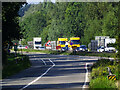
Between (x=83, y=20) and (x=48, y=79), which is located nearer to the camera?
(x=48, y=79)

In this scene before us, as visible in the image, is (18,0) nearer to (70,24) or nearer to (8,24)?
(8,24)

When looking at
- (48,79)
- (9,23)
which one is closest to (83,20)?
(9,23)

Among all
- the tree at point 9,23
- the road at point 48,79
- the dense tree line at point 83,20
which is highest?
the dense tree line at point 83,20

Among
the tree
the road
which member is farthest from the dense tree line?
the road

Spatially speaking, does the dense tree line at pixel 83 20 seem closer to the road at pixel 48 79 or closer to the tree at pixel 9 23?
the tree at pixel 9 23

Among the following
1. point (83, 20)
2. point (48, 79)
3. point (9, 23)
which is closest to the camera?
point (48, 79)

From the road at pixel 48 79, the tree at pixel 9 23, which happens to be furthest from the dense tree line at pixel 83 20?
the road at pixel 48 79

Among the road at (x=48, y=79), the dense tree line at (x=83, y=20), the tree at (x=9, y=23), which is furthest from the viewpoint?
the dense tree line at (x=83, y=20)

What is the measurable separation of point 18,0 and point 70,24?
89899mm

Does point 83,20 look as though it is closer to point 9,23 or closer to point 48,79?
point 9,23

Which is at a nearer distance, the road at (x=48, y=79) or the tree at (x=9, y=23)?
the road at (x=48, y=79)

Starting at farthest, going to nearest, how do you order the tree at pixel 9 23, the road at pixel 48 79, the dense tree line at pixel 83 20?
the dense tree line at pixel 83 20
the tree at pixel 9 23
the road at pixel 48 79

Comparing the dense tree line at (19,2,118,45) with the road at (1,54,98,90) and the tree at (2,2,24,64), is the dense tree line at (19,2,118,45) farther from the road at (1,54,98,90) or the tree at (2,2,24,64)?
the road at (1,54,98,90)

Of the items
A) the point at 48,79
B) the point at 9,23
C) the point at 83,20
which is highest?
the point at 83,20
